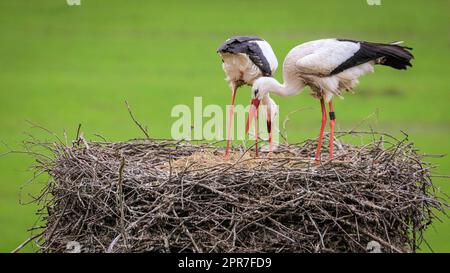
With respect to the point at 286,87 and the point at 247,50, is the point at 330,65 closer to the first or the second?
the point at 286,87

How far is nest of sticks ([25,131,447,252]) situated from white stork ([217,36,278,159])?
101 cm

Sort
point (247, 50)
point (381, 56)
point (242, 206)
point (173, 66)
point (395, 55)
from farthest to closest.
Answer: point (173, 66) < point (247, 50) < point (381, 56) < point (395, 55) < point (242, 206)

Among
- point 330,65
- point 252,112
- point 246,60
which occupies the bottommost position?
point 252,112

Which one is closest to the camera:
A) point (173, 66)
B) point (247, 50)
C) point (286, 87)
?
point (286, 87)

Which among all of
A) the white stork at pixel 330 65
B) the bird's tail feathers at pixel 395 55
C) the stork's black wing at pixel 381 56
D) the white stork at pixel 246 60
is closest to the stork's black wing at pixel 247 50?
the white stork at pixel 246 60

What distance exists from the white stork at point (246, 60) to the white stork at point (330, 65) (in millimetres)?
237

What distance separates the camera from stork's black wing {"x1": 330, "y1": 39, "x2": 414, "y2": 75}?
7.25m

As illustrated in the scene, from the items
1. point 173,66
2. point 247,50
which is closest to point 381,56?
point 247,50

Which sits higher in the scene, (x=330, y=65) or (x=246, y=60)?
(x=246, y=60)

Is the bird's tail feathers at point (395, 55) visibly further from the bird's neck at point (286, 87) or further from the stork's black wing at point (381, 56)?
the bird's neck at point (286, 87)

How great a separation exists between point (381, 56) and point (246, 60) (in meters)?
1.11

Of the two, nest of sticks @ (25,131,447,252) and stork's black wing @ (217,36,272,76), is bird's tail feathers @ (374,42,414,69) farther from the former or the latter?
stork's black wing @ (217,36,272,76)

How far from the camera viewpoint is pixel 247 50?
773 cm

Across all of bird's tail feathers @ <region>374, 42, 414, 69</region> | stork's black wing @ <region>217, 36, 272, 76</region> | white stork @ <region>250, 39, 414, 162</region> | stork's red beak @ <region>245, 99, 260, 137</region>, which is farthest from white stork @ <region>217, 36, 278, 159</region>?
bird's tail feathers @ <region>374, 42, 414, 69</region>
